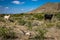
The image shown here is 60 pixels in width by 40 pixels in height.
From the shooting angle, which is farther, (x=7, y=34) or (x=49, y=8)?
(x=49, y=8)

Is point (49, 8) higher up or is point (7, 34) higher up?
point (7, 34)

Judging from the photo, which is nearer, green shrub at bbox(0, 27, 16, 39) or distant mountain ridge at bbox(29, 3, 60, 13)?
green shrub at bbox(0, 27, 16, 39)

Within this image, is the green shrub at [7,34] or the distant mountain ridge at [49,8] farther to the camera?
the distant mountain ridge at [49,8]

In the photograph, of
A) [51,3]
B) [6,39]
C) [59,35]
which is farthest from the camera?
[51,3]

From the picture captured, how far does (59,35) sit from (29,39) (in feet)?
7.23

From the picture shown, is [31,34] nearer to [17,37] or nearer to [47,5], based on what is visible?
[17,37]

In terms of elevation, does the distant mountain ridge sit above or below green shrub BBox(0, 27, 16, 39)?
below

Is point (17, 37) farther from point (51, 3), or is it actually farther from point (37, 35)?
point (51, 3)

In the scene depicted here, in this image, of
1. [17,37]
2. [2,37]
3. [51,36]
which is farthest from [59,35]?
[2,37]

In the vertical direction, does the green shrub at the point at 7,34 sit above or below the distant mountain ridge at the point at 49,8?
above

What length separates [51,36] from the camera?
37.2 ft

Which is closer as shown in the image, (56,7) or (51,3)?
(56,7)

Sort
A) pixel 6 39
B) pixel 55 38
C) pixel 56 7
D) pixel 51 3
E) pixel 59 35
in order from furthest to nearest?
1. pixel 51 3
2. pixel 56 7
3. pixel 59 35
4. pixel 55 38
5. pixel 6 39

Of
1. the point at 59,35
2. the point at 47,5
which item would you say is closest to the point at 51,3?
the point at 47,5
